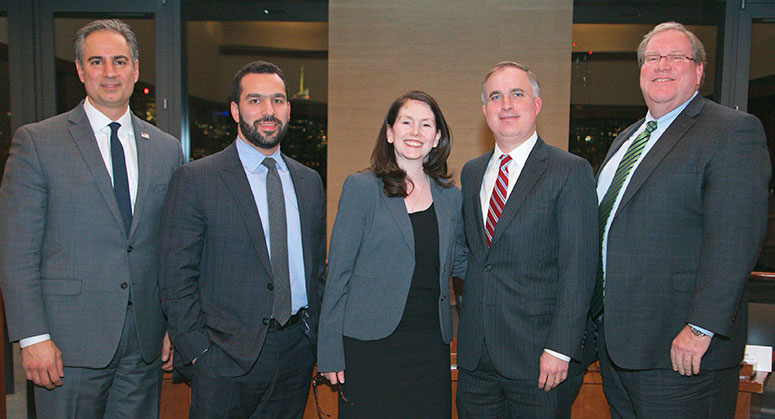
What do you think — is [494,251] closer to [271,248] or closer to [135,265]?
[271,248]

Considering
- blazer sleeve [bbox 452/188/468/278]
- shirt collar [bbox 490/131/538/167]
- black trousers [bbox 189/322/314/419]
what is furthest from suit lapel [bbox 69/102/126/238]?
shirt collar [bbox 490/131/538/167]

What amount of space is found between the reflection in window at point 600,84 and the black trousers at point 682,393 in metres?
3.14

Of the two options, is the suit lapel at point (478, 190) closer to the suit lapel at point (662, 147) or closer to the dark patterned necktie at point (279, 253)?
the suit lapel at point (662, 147)

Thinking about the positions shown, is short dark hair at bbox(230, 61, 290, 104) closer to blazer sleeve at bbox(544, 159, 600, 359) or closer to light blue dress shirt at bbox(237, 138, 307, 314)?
light blue dress shirt at bbox(237, 138, 307, 314)

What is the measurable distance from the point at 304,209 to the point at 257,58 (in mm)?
3392

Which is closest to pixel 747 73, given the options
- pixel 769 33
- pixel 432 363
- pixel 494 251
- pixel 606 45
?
pixel 769 33

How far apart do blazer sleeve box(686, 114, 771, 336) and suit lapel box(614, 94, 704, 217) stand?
17 centimetres

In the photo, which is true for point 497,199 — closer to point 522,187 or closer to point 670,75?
point 522,187

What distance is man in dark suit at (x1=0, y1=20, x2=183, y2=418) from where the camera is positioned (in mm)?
2021

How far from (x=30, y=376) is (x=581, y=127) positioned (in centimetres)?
456

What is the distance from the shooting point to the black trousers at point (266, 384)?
6.82ft

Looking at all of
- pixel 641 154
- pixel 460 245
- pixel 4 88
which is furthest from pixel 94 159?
pixel 4 88

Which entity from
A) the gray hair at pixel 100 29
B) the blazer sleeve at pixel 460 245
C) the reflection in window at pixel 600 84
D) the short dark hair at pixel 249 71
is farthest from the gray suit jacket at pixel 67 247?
the reflection in window at pixel 600 84

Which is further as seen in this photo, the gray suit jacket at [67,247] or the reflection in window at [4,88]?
the reflection in window at [4,88]
